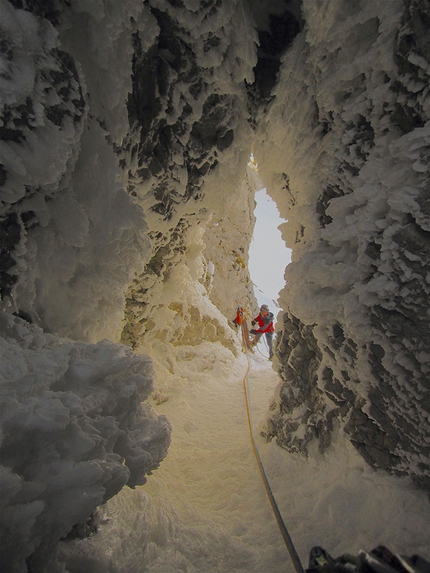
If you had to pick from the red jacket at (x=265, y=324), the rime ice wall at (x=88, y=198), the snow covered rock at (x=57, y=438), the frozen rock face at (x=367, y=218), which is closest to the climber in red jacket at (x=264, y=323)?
the red jacket at (x=265, y=324)

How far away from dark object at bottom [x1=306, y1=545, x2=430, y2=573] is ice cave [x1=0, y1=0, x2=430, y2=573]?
0.11 m

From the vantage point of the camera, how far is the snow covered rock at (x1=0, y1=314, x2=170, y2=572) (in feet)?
4.48

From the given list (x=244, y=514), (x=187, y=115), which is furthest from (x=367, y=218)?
(x=244, y=514)

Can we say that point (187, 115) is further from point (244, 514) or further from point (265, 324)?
point (265, 324)

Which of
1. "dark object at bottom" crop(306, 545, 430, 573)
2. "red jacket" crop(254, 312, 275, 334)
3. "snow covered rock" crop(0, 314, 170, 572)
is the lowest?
"dark object at bottom" crop(306, 545, 430, 573)

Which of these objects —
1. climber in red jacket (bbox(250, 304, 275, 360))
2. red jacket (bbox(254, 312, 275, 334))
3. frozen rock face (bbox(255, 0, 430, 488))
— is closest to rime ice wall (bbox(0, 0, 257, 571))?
frozen rock face (bbox(255, 0, 430, 488))

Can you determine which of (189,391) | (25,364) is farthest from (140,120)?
(189,391)

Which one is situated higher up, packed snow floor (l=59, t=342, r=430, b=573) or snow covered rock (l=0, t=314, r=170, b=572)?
snow covered rock (l=0, t=314, r=170, b=572)

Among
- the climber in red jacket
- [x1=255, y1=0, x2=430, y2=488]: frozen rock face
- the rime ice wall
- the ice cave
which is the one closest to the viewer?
the rime ice wall

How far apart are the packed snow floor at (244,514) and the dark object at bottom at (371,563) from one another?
0.34m

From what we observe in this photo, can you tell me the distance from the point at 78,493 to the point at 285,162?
13.8ft

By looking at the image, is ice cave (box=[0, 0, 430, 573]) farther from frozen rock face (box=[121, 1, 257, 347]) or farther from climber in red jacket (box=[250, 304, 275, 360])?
climber in red jacket (box=[250, 304, 275, 360])

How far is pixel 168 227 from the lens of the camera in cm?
444

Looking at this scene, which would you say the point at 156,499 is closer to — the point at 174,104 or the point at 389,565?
the point at 389,565
